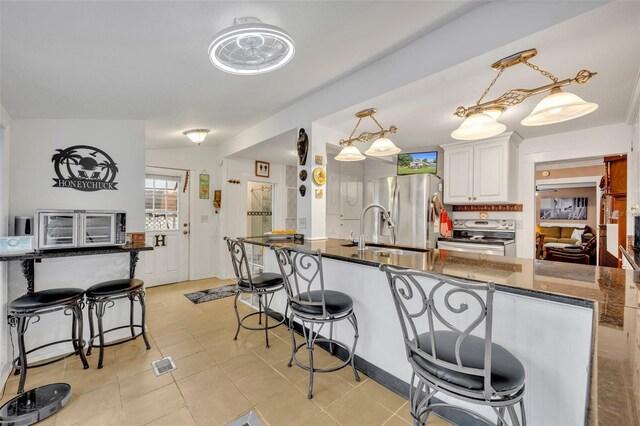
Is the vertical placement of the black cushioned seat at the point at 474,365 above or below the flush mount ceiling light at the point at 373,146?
below

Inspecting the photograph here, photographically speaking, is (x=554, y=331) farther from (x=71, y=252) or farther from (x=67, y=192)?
(x=67, y=192)

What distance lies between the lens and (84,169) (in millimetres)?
2623

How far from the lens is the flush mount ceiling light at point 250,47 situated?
4.55 feet

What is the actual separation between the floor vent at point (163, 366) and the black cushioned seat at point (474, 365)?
199 centimetres

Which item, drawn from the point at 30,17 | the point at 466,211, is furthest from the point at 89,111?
the point at 466,211

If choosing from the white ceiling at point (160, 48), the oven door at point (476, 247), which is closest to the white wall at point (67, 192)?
the white ceiling at point (160, 48)

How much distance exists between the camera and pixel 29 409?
169cm

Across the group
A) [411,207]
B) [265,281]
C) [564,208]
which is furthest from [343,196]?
[564,208]

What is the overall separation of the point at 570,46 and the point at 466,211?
313 cm

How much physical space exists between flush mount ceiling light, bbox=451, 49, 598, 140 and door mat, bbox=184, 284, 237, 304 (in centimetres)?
357

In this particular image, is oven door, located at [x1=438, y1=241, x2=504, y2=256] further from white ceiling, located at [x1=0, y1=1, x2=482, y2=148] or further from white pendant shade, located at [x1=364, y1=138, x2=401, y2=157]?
white ceiling, located at [x1=0, y1=1, x2=482, y2=148]

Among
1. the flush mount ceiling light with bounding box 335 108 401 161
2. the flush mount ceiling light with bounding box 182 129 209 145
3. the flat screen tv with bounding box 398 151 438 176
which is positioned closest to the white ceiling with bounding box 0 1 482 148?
the flush mount ceiling light with bounding box 335 108 401 161

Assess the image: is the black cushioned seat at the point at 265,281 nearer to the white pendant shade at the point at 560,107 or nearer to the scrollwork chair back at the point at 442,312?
the scrollwork chair back at the point at 442,312

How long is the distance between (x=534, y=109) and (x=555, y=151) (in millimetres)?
2829
